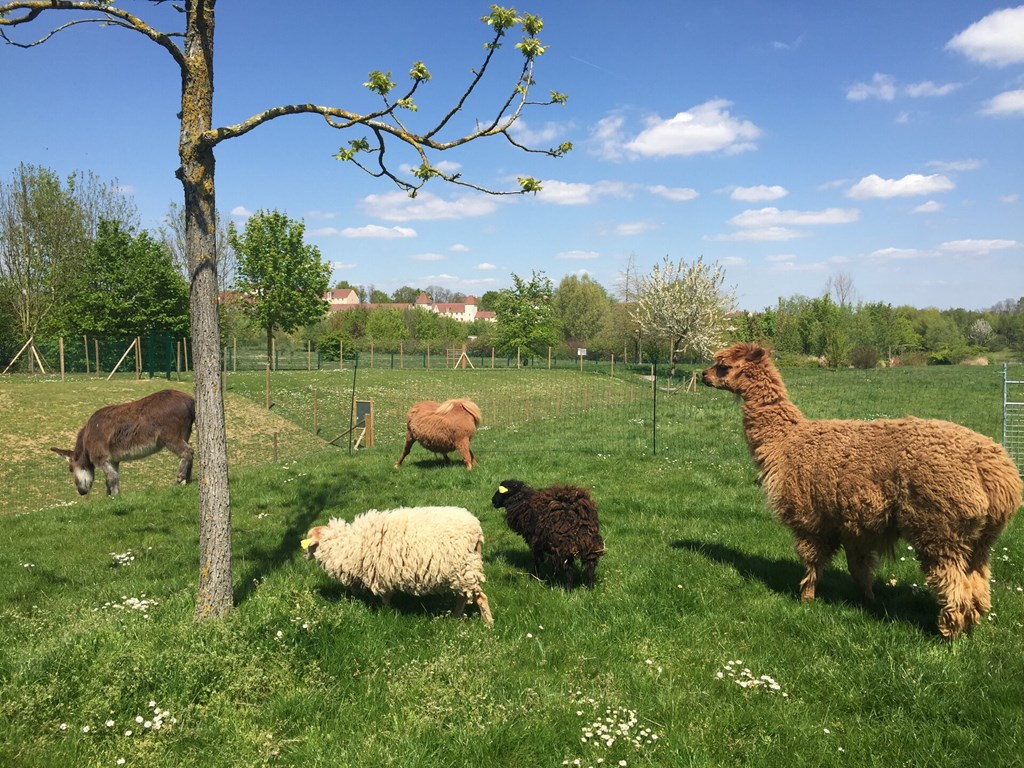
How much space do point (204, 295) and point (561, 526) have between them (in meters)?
4.09

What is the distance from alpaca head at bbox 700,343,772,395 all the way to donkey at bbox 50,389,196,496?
10.9m

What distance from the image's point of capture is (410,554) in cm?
557

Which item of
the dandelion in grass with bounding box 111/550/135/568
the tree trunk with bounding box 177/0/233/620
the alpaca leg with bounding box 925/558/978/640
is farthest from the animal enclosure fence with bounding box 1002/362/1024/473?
the dandelion in grass with bounding box 111/550/135/568

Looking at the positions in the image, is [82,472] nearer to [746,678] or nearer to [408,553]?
[408,553]

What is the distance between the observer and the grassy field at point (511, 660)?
149 inches

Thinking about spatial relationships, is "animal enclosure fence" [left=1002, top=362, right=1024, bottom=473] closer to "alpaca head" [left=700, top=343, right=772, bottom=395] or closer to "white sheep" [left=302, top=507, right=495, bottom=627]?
"alpaca head" [left=700, top=343, right=772, bottom=395]

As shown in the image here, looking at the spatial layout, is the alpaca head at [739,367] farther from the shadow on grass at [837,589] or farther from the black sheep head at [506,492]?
the black sheep head at [506,492]

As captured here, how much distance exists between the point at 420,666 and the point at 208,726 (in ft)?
4.93

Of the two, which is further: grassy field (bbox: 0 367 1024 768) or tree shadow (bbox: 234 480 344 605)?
tree shadow (bbox: 234 480 344 605)

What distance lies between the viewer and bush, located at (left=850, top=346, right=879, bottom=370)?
61406 mm

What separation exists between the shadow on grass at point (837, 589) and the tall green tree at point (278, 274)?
42.3 m

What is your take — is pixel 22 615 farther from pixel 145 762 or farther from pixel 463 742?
pixel 463 742

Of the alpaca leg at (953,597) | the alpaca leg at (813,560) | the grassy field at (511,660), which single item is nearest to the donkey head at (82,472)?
the grassy field at (511,660)

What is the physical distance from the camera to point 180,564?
24.4 ft
